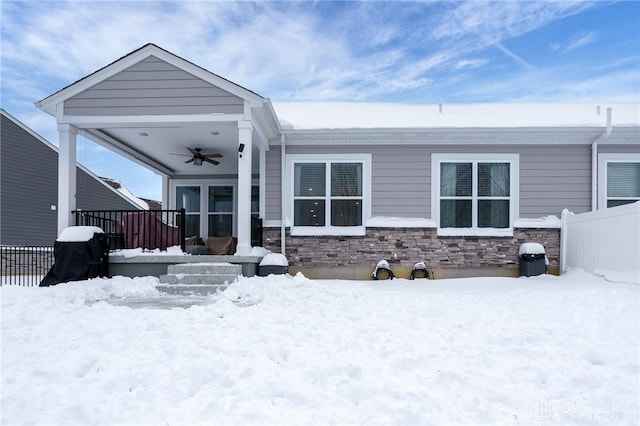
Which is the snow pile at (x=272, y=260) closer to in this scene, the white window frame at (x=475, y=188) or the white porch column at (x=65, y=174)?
the white window frame at (x=475, y=188)

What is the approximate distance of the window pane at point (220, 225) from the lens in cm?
1176

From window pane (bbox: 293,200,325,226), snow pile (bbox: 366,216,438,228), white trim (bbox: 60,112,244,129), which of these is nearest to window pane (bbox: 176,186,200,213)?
window pane (bbox: 293,200,325,226)

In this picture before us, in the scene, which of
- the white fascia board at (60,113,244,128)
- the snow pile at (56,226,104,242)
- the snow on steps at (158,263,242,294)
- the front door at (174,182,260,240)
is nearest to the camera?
the snow on steps at (158,263,242,294)

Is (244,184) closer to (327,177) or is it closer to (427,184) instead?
(327,177)

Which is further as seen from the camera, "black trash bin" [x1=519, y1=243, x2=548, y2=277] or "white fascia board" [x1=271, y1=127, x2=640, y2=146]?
"white fascia board" [x1=271, y1=127, x2=640, y2=146]

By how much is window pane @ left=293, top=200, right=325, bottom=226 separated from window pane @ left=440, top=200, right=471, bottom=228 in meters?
→ 2.71

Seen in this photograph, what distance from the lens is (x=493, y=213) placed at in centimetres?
866

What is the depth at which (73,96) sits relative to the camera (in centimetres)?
741

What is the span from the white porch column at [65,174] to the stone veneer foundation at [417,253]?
395 centimetres

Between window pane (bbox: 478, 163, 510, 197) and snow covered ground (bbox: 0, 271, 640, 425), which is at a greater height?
window pane (bbox: 478, 163, 510, 197)

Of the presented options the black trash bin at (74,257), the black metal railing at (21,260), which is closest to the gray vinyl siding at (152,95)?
the black trash bin at (74,257)

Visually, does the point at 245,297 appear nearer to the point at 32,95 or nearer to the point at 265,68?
the point at 32,95

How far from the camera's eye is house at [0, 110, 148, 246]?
518 inches

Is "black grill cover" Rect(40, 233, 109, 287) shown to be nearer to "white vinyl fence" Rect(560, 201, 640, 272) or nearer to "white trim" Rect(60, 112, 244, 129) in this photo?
"white trim" Rect(60, 112, 244, 129)
